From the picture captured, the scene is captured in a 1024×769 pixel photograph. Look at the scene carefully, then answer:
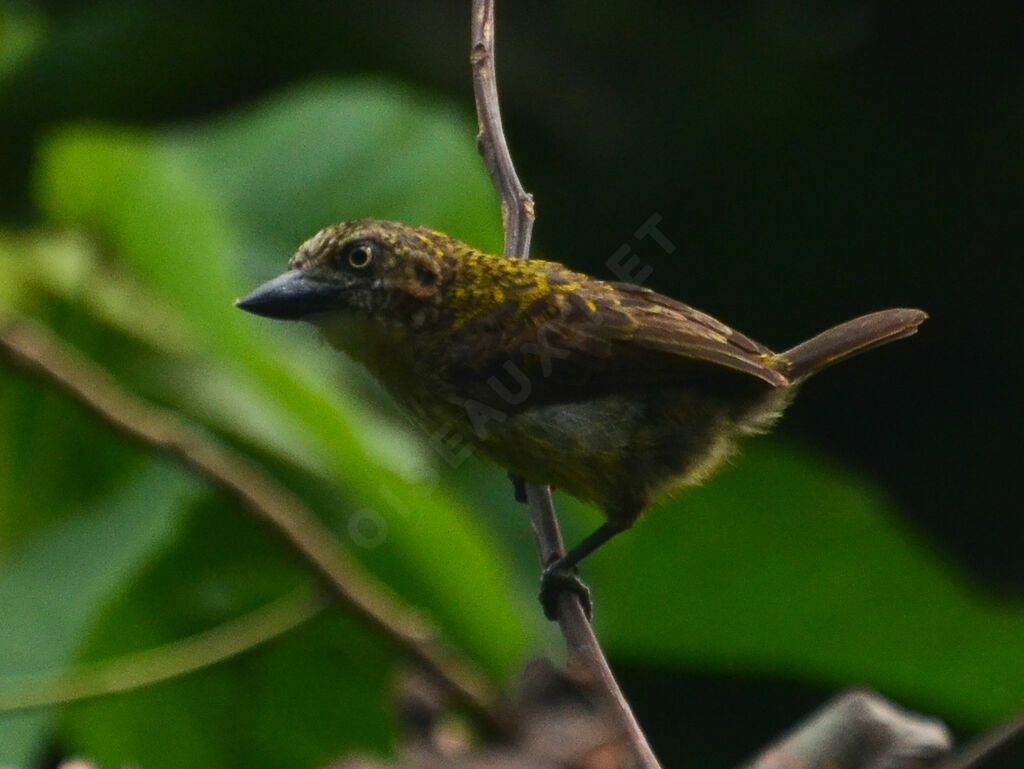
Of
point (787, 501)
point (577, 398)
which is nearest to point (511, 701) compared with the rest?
point (577, 398)

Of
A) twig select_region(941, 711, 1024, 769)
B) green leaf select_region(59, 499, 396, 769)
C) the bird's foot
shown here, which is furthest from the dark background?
twig select_region(941, 711, 1024, 769)

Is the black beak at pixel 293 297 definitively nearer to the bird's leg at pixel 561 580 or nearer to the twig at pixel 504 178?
the twig at pixel 504 178

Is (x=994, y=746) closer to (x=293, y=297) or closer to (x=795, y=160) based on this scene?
(x=293, y=297)

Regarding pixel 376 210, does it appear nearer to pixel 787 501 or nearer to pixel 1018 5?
pixel 787 501

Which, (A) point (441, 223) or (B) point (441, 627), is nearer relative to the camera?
(B) point (441, 627)

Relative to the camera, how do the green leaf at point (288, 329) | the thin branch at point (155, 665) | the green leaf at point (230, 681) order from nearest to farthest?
the thin branch at point (155, 665), the green leaf at point (288, 329), the green leaf at point (230, 681)

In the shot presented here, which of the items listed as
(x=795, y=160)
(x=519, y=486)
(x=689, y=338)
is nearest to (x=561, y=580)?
(x=519, y=486)

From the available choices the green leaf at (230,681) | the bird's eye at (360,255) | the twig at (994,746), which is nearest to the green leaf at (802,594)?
the green leaf at (230,681)
